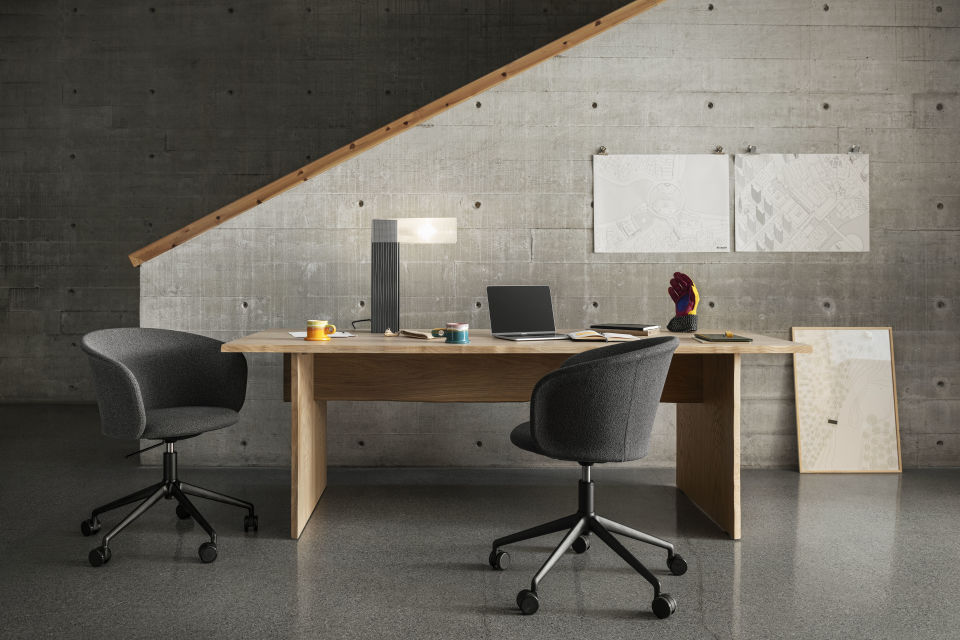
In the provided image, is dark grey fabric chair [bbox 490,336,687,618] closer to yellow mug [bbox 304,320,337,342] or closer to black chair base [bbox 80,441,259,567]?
yellow mug [bbox 304,320,337,342]

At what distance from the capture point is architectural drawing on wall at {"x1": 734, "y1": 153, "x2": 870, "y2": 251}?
4129 millimetres

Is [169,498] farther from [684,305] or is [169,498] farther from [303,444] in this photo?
[684,305]

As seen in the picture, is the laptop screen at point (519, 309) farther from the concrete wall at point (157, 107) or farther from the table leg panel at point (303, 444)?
the concrete wall at point (157, 107)

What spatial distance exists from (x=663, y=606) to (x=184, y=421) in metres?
1.97

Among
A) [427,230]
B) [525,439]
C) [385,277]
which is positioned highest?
[427,230]

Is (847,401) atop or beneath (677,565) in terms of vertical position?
atop

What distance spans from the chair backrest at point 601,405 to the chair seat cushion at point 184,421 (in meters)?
1.39

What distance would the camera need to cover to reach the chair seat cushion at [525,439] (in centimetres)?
243

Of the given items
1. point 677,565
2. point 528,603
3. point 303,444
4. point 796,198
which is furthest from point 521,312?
point 796,198

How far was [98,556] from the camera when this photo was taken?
103 inches

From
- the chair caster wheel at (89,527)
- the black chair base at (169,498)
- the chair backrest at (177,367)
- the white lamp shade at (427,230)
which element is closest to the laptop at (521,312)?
the white lamp shade at (427,230)

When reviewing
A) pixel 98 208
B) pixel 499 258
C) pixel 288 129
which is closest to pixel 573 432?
pixel 499 258

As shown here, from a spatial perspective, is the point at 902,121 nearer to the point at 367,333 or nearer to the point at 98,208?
the point at 367,333

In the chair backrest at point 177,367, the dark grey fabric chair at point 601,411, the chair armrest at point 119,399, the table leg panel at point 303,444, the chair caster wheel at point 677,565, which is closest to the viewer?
the dark grey fabric chair at point 601,411
